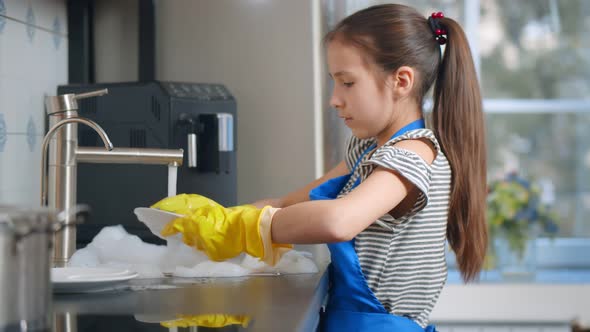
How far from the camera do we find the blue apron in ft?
3.90

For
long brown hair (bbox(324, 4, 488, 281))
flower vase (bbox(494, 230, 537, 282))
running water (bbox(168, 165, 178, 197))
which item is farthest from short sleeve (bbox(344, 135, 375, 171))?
flower vase (bbox(494, 230, 537, 282))

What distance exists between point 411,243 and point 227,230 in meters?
0.30

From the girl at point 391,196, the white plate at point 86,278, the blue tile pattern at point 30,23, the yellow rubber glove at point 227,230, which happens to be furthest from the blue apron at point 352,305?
the blue tile pattern at point 30,23

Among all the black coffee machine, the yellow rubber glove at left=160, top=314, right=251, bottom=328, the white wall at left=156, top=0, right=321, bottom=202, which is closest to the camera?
the yellow rubber glove at left=160, top=314, right=251, bottom=328

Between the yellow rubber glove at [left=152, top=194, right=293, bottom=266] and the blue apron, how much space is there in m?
0.11

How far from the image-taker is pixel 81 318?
846 millimetres

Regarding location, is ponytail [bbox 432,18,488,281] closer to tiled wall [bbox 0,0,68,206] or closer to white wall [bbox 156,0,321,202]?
white wall [bbox 156,0,321,202]

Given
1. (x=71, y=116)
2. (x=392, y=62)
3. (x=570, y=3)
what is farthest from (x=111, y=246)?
(x=570, y=3)

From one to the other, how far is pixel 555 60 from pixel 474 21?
0.38m

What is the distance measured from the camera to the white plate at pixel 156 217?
1.20 m

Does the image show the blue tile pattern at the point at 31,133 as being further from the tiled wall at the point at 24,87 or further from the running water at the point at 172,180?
the running water at the point at 172,180

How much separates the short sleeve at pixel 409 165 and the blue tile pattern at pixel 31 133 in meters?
0.84

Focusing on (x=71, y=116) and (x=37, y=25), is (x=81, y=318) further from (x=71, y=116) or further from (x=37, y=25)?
(x=37, y=25)

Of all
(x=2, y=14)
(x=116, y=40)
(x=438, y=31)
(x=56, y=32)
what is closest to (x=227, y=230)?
(x=438, y=31)
